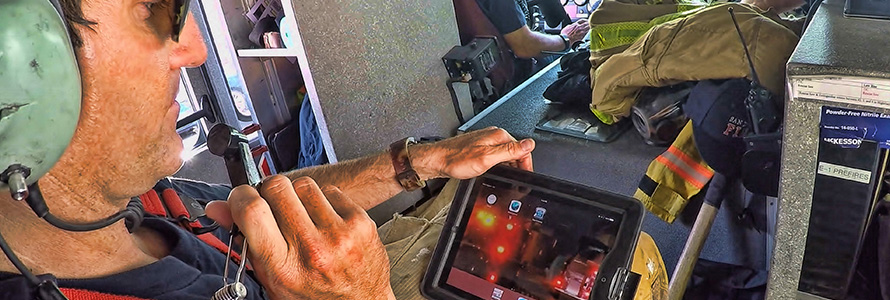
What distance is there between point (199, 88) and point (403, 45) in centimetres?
87

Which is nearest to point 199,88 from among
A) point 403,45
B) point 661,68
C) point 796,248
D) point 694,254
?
point 403,45

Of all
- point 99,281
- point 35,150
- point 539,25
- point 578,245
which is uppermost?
point 35,150

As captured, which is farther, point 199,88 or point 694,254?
point 199,88

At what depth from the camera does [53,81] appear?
0.59 meters

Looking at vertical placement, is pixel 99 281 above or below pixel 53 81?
below

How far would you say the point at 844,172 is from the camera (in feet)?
3.20

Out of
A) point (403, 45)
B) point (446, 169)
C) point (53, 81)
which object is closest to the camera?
point (53, 81)

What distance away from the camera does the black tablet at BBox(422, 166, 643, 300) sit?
0.94 metres

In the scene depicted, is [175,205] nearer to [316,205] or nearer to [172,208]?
[172,208]

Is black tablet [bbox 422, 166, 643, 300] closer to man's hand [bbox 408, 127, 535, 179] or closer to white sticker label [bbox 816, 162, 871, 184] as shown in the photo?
man's hand [bbox 408, 127, 535, 179]

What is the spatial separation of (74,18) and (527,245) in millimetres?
729

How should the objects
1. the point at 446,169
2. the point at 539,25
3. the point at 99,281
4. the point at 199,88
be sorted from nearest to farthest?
the point at 99,281 → the point at 446,169 → the point at 199,88 → the point at 539,25

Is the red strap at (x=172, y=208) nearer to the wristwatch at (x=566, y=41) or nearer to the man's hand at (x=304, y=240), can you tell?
the man's hand at (x=304, y=240)

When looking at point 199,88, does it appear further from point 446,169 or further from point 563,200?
point 563,200
